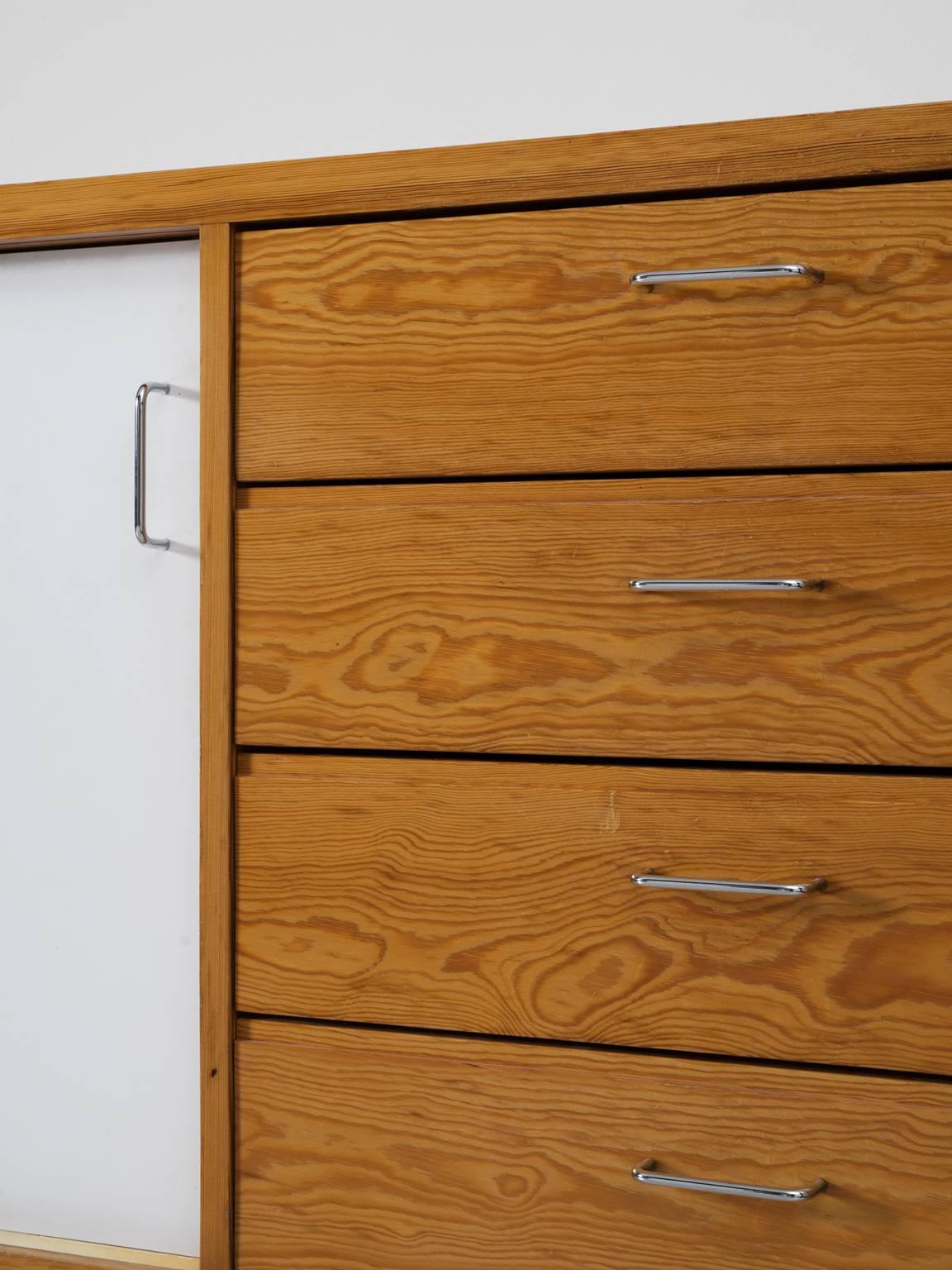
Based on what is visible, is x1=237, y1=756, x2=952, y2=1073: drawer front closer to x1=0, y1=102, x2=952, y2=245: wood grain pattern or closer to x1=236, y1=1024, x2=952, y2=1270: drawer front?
x1=236, y1=1024, x2=952, y2=1270: drawer front

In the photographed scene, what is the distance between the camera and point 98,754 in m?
1.23

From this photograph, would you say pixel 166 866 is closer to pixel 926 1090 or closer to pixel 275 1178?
pixel 275 1178

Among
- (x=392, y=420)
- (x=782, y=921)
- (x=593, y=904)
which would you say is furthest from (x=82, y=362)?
(x=782, y=921)

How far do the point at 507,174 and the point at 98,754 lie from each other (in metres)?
0.69

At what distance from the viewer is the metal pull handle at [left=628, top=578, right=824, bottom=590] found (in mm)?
984

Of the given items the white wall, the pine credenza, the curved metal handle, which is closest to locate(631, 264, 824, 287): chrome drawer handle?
the pine credenza

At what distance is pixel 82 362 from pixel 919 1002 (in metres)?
0.98

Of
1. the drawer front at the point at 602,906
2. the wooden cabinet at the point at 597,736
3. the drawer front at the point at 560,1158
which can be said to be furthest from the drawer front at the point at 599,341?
the drawer front at the point at 560,1158

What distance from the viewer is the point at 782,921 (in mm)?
1014

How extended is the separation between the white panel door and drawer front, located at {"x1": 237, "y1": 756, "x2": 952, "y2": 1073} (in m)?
0.14

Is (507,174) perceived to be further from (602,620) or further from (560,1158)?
(560,1158)

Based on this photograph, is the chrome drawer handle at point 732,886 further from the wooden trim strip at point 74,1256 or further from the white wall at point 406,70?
the white wall at point 406,70

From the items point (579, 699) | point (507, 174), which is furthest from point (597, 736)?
point (507, 174)

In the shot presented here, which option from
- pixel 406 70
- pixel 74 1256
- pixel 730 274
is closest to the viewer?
pixel 730 274
